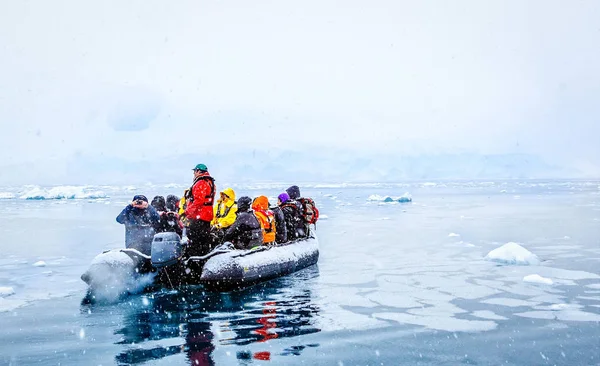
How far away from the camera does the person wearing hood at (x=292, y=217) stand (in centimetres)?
1170

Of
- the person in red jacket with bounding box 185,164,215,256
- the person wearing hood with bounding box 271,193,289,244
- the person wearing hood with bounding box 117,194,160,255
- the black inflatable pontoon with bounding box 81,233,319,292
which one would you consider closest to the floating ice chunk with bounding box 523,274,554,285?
the black inflatable pontoon with bounding box 81,233,319,292

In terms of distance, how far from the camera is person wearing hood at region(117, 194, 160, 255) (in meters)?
9.08

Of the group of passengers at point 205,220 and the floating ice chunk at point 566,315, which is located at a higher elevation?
the group of passengers at point 205,220

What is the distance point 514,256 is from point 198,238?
20.4ft

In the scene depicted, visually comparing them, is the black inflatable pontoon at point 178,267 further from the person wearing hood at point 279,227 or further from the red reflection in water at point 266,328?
the person wearing hood at point 279,227

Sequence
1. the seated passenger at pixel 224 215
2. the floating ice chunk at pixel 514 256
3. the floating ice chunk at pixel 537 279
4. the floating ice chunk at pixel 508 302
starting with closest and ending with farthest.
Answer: the floating ice chunk at pixel 508 302 → the floating ice chunk at pixel 537 279 → the seated passenger at pixel 224 215 → the floating ice chunk at pixel 514 256

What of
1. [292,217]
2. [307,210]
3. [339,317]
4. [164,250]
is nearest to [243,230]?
[164,250]

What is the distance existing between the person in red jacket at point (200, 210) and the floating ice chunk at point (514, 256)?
19.4 feet

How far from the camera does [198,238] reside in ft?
30.3

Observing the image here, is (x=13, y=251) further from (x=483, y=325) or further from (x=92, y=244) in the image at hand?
(x=483, y=325)

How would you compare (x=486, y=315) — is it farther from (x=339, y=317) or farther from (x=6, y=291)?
(x=6, y=291)

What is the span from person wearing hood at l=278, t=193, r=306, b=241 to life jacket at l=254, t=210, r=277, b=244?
110 centimetres

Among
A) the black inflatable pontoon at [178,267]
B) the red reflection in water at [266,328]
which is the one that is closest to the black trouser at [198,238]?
the black inflatable pontoon at [178,267]

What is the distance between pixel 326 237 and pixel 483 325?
1085cm
